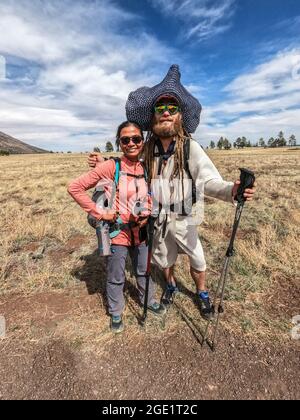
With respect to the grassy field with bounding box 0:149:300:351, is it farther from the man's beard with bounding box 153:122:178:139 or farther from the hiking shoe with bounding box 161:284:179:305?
the man's beard with bounding box 153:122:178:139

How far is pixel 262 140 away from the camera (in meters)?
155

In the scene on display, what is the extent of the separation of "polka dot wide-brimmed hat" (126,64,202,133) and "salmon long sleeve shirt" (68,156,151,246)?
0.55 m

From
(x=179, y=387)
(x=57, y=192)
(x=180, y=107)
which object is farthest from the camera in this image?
(x=57, y=192)

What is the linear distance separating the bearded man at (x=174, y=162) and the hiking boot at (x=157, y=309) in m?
0.73

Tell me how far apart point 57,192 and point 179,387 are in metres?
11.3

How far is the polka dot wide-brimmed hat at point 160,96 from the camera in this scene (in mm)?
3078

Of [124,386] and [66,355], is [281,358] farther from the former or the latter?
[66,355]

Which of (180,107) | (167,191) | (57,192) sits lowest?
(57,192)

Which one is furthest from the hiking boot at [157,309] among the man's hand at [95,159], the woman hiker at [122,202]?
the man's hand at [95,159]

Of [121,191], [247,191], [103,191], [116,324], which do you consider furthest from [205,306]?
[103,191]

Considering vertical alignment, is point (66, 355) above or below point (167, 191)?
below

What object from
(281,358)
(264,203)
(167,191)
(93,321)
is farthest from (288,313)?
(264,203)

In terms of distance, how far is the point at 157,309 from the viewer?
3711mm
